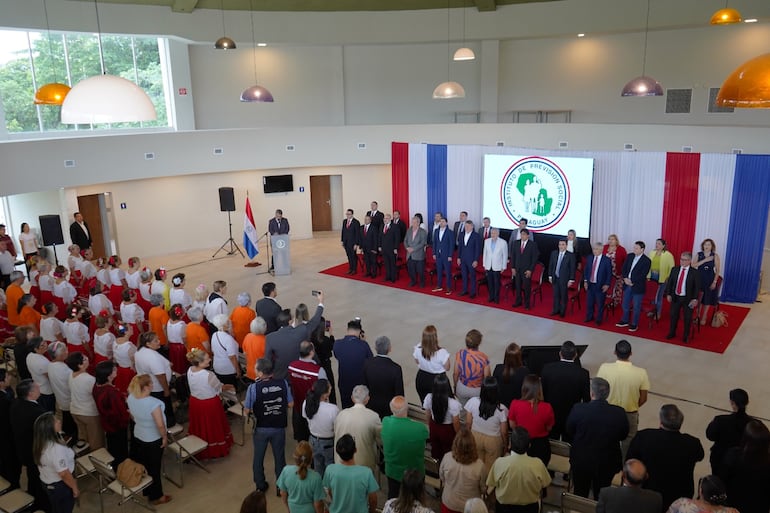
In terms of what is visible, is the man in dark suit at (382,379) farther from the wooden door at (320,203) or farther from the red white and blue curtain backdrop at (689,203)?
the wooden door at (320,203)

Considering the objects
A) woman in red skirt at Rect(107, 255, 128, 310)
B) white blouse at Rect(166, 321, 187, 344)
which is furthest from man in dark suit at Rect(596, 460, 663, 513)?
woman in red skirt at Rect(107, 255, 128, 310)

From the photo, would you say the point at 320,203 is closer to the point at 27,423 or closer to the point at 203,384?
the point at 203,384

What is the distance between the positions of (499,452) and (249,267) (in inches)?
394

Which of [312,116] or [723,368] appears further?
[312,116]

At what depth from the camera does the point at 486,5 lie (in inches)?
599

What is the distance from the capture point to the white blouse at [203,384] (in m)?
5.88

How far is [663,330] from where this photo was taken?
9758mm

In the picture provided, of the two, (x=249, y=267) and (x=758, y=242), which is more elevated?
(x=758, y=242)

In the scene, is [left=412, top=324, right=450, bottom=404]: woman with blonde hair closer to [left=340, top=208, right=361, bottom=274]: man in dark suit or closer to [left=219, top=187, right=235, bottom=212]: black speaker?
[left=340, top=208, right=361, bottom=274]: man in dark suit

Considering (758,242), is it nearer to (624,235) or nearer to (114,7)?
(624,235)

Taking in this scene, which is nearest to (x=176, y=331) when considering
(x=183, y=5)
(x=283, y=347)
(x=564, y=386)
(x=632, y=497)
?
(x=283, y=347)

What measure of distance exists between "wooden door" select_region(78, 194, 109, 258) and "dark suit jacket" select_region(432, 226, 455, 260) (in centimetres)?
825

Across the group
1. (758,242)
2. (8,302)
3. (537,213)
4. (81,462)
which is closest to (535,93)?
(537,213)

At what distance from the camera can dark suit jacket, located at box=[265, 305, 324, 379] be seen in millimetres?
6164
